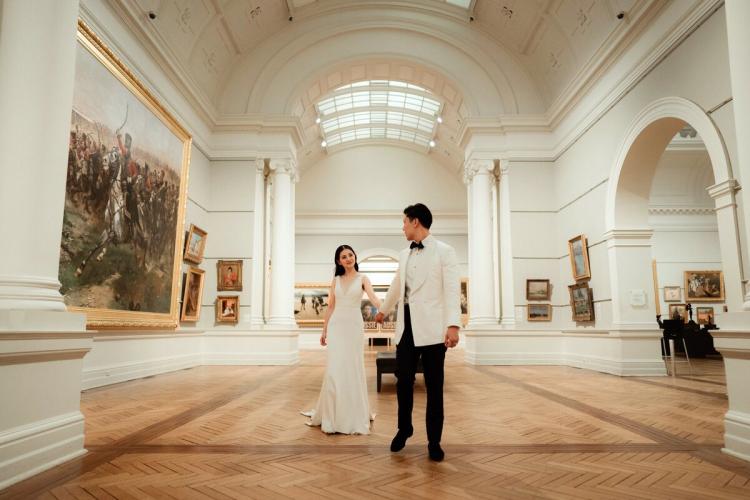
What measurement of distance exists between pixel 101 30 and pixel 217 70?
5.18 m

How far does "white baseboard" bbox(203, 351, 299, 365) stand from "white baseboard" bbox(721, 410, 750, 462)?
33.0 feet

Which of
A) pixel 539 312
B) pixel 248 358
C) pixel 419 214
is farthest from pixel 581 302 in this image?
pixel 419 214

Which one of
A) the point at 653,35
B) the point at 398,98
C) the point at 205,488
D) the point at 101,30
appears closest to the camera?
the point at 205,488

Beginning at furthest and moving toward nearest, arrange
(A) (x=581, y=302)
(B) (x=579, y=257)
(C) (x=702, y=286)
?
1. (C) (x=702, y=286)
2. (B) (x=579, y=257)
3. (A) (x=581, y=302)

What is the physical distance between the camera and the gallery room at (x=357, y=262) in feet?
11.3

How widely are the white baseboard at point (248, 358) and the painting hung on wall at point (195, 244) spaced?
7.90 ft

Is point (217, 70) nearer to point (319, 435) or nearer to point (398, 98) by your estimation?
point (398, 98)

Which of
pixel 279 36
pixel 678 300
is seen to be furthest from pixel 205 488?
pixel 678 300

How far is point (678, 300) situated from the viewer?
17.8 metres

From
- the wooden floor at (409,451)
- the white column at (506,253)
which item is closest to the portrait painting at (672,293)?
the white column at (506,253)

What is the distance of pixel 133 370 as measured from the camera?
891cm

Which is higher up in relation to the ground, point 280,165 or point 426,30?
point 426,30

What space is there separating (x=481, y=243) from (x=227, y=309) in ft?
22.7

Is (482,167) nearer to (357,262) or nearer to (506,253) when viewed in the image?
(506,253)
